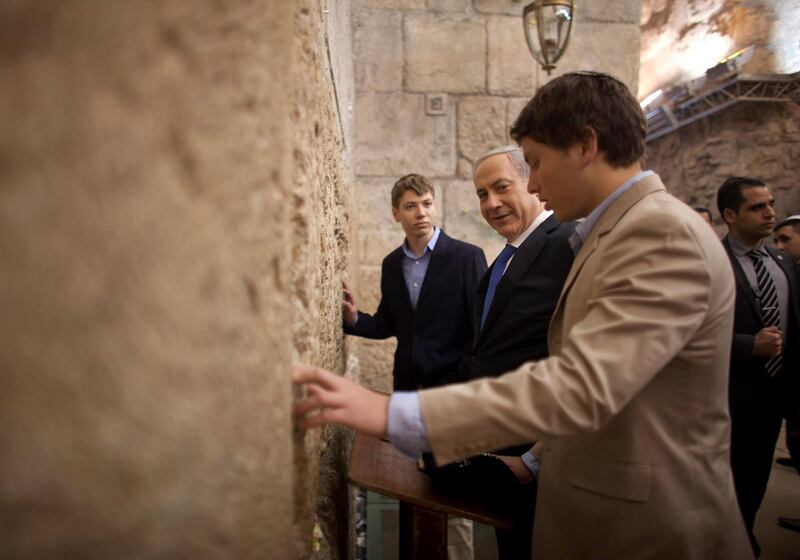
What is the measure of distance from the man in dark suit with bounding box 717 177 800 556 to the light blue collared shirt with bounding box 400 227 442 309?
58.5 inches

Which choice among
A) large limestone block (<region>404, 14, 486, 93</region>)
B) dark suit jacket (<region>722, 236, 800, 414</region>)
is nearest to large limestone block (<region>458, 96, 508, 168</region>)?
large limestone block (<region>404, 14, 486, 93</region>)

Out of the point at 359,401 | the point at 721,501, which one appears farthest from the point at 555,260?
the point at 359,401

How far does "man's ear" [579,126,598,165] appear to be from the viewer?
1.05 metres

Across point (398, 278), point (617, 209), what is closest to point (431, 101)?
point (398, 278)

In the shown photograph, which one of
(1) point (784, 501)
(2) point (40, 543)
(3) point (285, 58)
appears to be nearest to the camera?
(2) point (40, 543)

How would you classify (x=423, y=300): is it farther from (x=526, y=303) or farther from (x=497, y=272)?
(x=526, y=303)

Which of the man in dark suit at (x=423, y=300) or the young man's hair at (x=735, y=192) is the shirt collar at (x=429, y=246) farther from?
the young man's hair at (x=735, y=192)

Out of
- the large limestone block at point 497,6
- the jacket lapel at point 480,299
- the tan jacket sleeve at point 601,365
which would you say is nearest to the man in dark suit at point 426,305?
the jacket lapel at point 480,299

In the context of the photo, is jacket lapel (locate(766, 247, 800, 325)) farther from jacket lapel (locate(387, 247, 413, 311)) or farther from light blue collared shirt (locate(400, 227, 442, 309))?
jacket lapel (locate(387, 247, 413, 311))

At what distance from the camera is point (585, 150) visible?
1065 millimetres

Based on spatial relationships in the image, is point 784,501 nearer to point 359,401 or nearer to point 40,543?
point 359,401

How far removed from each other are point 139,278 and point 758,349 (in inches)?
105

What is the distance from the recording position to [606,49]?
13.1 feet

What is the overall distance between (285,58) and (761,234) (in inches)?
107
